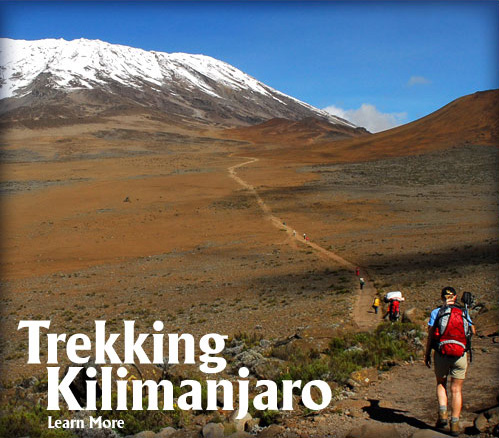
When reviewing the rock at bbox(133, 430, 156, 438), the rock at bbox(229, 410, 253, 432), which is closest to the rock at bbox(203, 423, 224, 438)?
the rock at bbox(229, 410, 253, 432)

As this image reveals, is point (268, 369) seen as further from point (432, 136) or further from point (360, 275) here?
point (432, 136)

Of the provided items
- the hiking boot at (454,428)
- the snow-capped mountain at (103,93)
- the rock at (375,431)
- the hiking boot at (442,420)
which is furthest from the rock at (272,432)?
the snow-capped mountain at (103,93)

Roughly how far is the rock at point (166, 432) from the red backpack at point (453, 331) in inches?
147

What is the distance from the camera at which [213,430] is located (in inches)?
260

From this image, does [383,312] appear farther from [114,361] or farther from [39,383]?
[39,383]

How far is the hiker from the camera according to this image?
546 centimetres

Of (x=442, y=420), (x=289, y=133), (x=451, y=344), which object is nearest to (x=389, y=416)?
(x=442, y=420)

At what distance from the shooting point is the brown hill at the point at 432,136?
71031 millimetres

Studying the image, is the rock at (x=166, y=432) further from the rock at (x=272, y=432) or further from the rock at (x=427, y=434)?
the rock at (x=427, y=434)

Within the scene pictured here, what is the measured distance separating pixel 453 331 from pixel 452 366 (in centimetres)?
42

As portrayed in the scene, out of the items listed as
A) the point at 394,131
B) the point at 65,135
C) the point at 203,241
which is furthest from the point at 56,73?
the point at 203,241

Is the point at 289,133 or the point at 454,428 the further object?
the point at 289,133

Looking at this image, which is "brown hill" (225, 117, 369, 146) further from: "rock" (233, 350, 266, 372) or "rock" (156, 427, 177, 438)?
"rock" (156, 427, 177, 438)

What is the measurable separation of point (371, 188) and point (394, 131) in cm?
4676
